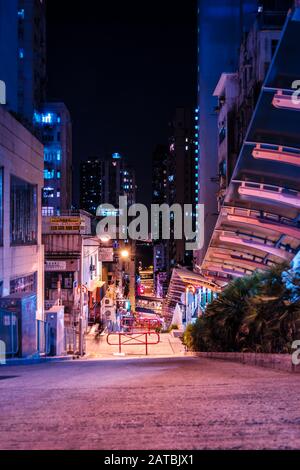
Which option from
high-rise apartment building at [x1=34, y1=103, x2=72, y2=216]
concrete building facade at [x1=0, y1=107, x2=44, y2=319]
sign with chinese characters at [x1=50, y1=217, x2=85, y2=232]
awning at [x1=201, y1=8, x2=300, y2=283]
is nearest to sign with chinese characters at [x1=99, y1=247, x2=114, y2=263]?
sign with chinese characters at [x1=50, y1=217, x2=85, y2=232]

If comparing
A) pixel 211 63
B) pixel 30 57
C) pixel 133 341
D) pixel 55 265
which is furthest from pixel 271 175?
pixel 30 57

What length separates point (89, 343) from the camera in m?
25.3

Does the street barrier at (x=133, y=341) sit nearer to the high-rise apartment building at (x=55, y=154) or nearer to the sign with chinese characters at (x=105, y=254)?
the sign with chinese characters at (x=105, y=254)

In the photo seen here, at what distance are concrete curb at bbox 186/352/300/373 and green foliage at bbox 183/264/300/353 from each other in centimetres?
39

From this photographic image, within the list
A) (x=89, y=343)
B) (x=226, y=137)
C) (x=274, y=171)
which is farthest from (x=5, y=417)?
(x=226, y=137)

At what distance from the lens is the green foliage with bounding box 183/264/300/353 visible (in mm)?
11648

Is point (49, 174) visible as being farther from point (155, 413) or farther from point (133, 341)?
point (155, 413)

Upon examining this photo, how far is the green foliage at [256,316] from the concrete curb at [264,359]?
1.29ft

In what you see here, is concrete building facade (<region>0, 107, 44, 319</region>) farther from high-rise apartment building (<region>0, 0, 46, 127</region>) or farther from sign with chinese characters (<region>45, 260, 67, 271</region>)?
high-rise apartment building (<region>0, 0, 46, 127</region>)

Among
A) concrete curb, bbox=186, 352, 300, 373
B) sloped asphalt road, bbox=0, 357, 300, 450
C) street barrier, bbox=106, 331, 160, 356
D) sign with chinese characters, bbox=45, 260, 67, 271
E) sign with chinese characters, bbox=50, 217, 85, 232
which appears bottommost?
street barrier, bbox=106, 331, 160, 356

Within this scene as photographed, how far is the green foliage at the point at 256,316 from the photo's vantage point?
11.6 metres

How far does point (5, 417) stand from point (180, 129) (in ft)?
436
